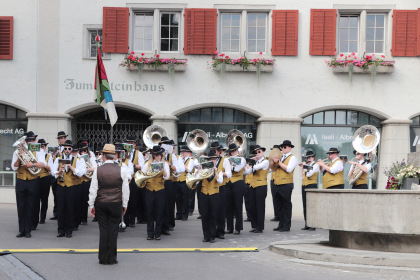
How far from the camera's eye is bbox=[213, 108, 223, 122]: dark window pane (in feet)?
78.1

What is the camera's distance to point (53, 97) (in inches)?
917

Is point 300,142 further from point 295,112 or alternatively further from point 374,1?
point 374,1

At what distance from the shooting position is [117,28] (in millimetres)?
23328

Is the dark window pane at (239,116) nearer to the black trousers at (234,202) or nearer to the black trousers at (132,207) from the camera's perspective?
the black trousers at (132,207)

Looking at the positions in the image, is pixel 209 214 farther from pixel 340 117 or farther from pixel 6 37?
pixel 6 37

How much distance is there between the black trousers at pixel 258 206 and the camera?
1548 centimetres

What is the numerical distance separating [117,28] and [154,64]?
1.71m

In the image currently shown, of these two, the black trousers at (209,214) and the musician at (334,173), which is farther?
the musician at (334,173)

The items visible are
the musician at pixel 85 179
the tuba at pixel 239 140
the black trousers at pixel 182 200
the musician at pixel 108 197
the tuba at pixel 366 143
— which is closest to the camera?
the musician at pixel 108 197

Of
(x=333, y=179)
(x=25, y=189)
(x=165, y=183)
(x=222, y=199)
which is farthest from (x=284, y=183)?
(x=25, y=189)

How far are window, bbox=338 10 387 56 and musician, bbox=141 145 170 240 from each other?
38.0 ft

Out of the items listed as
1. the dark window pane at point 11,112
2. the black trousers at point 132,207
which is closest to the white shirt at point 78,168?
the black trousers at point 132,207

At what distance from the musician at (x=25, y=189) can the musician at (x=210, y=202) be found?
10.6 ft

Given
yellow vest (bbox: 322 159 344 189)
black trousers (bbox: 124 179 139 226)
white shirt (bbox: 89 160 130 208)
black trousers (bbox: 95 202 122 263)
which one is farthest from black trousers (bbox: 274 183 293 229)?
black trousers (bbox: 95 202 122 263)
